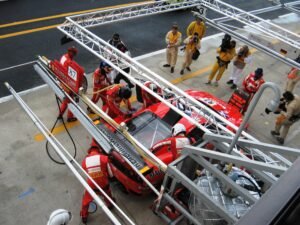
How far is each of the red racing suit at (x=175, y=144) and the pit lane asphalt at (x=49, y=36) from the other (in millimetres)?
5725

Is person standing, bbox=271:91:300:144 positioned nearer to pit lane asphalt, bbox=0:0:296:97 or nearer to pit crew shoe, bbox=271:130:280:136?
pit crew shoe, bbox=271:130:280:136

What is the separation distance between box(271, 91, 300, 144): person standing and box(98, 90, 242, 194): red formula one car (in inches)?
53.5

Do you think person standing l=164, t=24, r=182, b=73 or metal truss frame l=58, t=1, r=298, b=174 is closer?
metal truss frame l=58, t=1, r=298, b=174

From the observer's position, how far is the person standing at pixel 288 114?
7.65 m

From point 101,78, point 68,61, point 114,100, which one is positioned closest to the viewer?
point 68,61

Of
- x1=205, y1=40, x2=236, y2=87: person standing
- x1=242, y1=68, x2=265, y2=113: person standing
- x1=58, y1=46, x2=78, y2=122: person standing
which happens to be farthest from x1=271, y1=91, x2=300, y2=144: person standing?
x1=58, y1=46, x2=78, y2=122: person standing

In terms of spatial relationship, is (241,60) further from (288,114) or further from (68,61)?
(68,61)

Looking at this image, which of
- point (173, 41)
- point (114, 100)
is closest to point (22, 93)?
point (114, 100)

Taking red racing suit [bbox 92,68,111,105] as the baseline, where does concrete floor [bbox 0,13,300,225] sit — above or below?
below

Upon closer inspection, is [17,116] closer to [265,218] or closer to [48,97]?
[48,97]

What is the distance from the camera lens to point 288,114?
785cm

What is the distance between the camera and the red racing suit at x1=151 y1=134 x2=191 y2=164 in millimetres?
5695

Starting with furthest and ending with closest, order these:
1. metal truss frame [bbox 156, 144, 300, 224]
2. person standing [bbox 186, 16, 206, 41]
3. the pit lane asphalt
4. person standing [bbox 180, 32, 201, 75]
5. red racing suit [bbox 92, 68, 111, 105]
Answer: person standing [bbox 186, 16, 206, 41]
the pit lane asphalt
person standing [bbox 180, 32, 201, 75]
red racing suit [bbox 92, 68, 111, 105]
metal truss frame [bbox 156, 144, 300, 224]

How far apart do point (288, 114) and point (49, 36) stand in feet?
32.0
